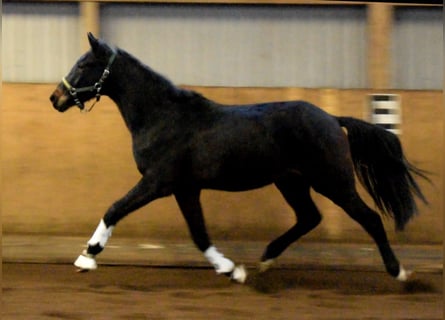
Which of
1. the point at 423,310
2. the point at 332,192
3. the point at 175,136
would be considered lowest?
the point at 423,310

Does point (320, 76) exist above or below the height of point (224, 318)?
above

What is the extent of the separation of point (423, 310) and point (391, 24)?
11.6 ft

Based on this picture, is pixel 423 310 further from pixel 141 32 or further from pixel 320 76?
pixel 141 32

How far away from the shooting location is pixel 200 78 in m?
7.81

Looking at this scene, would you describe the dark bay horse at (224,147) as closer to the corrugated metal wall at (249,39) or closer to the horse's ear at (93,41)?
the horse's ear at (93,41)

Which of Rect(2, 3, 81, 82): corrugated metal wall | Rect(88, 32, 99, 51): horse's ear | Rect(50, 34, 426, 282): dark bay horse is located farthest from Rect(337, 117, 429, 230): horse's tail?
Rect(2, 3, 81, 82): corrugated metal wall

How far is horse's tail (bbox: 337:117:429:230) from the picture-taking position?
5801 millimetres

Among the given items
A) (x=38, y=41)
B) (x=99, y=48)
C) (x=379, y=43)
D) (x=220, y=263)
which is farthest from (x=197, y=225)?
(x=38, y=41)

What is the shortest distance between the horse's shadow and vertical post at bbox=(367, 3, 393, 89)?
2214 millimetres

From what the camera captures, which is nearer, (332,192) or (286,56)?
(332,192)

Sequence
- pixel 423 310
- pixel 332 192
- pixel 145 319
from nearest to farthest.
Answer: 1. pixel 145 319
2. pixel 423 310
3. pixel 332 192

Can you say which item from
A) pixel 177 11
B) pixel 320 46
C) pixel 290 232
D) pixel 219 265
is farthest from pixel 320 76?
pixel 219 265

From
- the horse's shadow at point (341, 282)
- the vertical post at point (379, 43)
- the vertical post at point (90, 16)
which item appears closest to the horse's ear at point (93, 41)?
the vertical post at point (90, 16)

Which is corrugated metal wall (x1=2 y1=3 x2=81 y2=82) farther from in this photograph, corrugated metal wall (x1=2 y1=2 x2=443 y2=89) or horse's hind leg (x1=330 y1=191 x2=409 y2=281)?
horse's hind leg (x1=330 y1=191 x2=409 y2=281)
